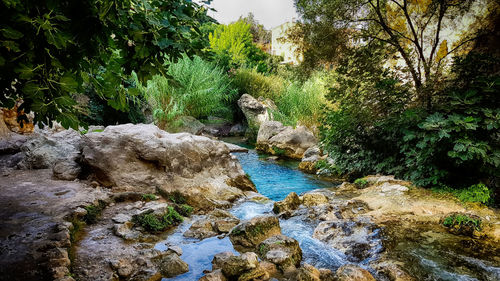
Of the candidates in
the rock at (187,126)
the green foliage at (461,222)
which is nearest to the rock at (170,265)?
the green foliage at (461,222)

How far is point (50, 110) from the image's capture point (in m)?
1.17

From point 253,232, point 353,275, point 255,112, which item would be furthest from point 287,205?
point 255,112

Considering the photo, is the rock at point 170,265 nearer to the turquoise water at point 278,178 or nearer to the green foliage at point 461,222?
the green foliage at point 461,222

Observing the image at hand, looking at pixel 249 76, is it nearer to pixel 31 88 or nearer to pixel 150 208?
pixel 150 208

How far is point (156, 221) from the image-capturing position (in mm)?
3197

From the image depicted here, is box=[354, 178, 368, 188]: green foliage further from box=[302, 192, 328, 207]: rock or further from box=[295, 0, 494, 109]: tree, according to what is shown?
box=[295, 0, 494, 109]: tree

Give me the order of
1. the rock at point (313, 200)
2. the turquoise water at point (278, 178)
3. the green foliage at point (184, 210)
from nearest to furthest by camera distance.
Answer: the green foliage at point (184, 210), the rock at point (313, 200), the turquoise water at point (278, 178)

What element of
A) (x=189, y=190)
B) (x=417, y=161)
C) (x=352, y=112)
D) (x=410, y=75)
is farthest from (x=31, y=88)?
(x=410, y=75)

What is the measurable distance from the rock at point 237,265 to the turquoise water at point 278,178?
3.58 meters

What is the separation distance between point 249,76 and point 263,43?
2037 cm

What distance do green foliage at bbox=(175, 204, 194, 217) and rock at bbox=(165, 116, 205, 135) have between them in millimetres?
5544

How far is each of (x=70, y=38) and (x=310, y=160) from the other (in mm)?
8092

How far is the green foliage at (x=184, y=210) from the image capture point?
3793 mm

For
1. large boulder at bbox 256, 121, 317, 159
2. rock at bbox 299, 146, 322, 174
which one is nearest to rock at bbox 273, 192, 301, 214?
rock at bbox 299, 146, 322, 174
